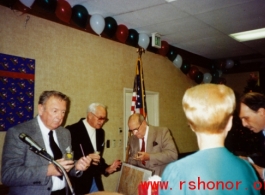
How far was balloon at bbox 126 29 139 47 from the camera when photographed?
13.9 feet

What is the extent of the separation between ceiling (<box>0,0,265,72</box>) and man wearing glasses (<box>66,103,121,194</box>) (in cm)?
156

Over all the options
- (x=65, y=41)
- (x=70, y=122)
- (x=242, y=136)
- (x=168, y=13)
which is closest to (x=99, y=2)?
(x=65, y=41)

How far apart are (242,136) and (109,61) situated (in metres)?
3.39

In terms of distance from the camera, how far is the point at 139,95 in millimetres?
4355

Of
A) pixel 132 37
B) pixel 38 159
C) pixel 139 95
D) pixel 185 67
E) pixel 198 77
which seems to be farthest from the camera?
pixel 198 77

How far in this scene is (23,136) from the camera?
4.88 feet

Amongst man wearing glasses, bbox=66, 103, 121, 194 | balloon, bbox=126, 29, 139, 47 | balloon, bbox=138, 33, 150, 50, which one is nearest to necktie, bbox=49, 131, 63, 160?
man wearing glasses, bbox=66, 103, 121, 194

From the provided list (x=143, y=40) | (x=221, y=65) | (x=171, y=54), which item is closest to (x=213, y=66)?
(x=221, y=65)

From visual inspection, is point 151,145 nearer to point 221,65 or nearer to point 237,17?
point 237,17

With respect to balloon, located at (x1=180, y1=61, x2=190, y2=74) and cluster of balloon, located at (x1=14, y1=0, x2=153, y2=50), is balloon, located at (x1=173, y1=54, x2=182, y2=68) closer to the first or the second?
balloon, located at (x1=180, y1=61, x2=190, y2=74)

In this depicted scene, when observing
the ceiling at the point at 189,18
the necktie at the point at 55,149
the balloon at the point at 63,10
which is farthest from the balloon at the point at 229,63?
the necktie at the point at 55,149

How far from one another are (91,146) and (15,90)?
4.00ft

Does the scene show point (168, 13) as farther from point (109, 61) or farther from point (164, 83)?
point (164, 83)

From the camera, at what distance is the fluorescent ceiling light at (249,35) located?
4629 mm
